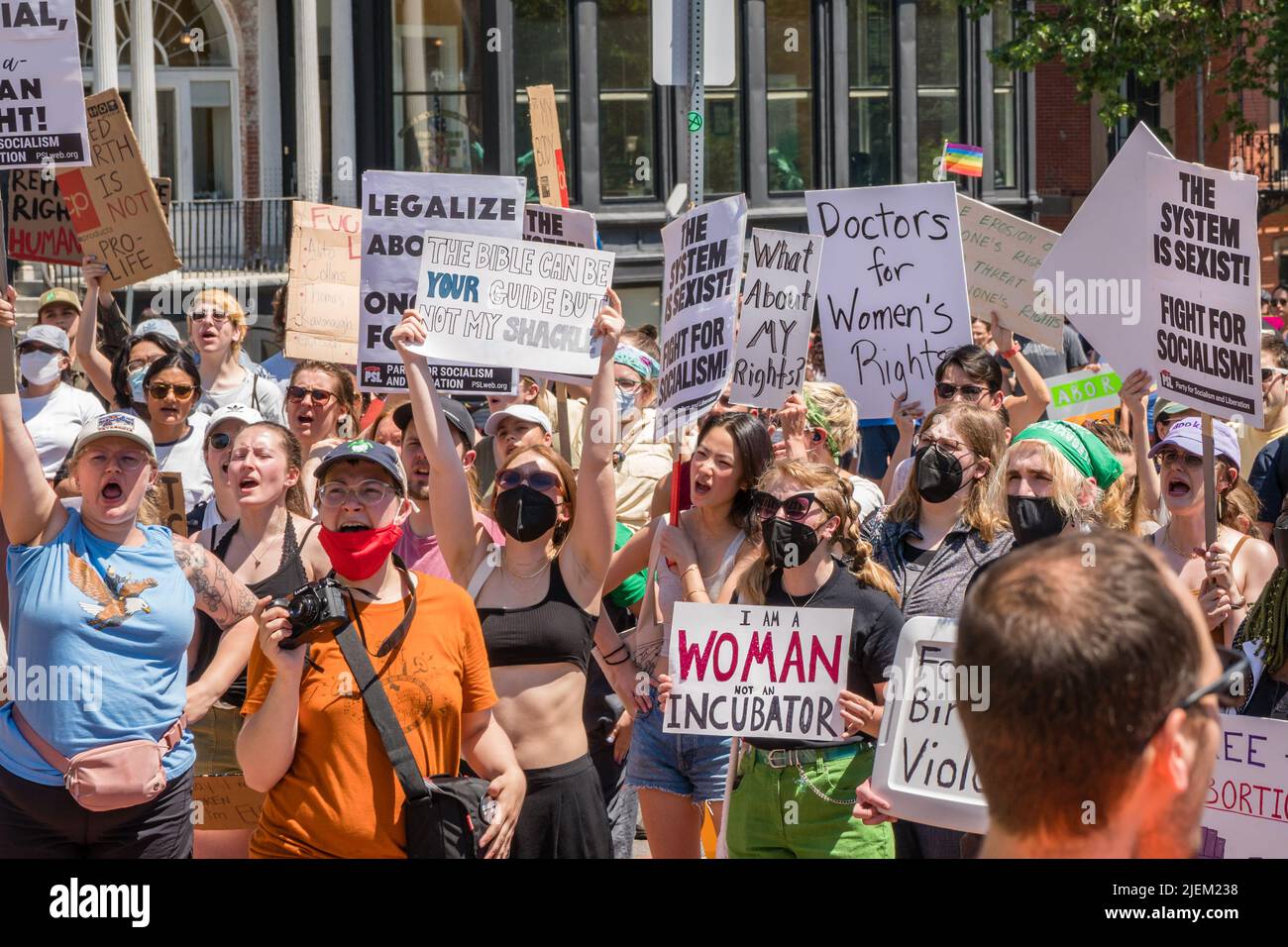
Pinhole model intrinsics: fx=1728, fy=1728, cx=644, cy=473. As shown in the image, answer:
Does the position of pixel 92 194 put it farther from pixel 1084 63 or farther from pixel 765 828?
pixel 1084 63

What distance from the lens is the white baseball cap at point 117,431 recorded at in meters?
4.86

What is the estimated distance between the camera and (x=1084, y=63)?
66.5 ft

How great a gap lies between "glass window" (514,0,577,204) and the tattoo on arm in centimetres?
1837

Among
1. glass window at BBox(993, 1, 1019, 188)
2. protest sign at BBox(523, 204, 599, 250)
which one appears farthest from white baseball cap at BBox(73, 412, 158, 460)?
glass window at BBox(993, 1, 1019, 188)

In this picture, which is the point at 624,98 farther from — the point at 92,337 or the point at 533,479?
the point at 533,479

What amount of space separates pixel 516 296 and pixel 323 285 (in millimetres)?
2802

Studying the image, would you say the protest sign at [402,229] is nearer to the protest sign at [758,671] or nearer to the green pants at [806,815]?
the protest sign at [758,671]

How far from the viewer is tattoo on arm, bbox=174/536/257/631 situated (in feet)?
16.6

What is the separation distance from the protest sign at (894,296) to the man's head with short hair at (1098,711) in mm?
5590

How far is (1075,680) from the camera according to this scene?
2.05 metres

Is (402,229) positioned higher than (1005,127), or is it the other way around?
(1005,127)

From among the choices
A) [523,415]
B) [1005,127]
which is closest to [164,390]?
[523,415]
